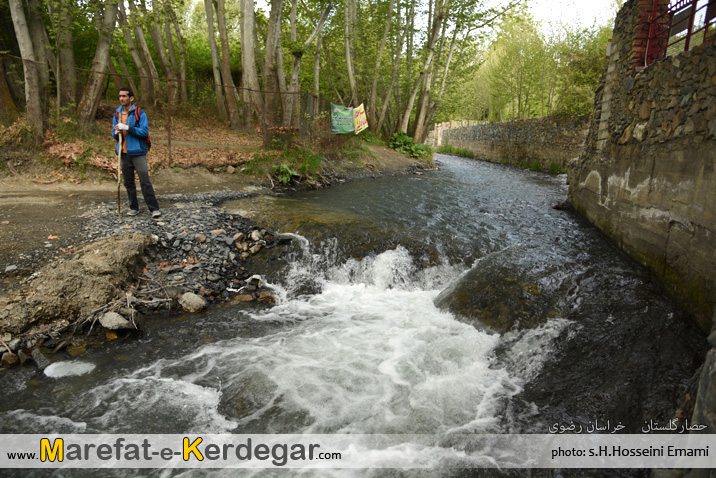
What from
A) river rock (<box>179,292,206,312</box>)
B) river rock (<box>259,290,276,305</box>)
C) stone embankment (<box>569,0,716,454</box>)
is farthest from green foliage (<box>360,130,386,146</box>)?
river rock (<box>179,292,206,312</box>)

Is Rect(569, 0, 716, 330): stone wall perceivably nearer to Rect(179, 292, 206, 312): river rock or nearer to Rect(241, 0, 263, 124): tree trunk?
Rect(179, 292, 206, 312): river rock

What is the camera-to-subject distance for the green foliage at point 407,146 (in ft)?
67.1

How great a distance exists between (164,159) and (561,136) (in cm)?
1744

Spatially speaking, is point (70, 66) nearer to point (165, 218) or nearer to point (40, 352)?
point (165, 218)

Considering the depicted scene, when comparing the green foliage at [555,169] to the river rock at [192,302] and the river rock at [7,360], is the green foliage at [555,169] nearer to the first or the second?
the river rock at [192,302]

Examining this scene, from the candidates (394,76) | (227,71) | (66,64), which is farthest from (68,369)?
(394,76)

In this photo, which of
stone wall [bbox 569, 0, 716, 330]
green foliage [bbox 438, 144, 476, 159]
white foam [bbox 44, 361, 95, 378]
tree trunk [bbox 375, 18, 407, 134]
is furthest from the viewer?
green foliage [bbox 438, 144, 476, 159]

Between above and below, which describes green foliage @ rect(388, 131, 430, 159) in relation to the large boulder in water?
above

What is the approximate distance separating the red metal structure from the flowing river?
347 cm

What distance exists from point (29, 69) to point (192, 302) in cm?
783

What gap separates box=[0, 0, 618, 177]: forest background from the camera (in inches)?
388

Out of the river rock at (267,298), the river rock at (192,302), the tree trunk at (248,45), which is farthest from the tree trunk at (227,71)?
the river rock at (192,302)

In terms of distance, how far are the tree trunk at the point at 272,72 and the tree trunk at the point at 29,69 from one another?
5.38m

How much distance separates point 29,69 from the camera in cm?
887
